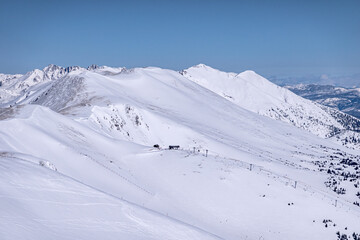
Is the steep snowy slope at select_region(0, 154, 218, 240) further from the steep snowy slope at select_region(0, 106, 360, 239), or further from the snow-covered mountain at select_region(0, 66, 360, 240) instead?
the steep snowy slope at select_region(0, 106, 360, 239)

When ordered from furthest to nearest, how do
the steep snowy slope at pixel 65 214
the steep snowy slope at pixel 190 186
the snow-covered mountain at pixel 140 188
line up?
the steep snowy slope at pixel 190 186 → the snow-covered mountain at pixel 140 188 → the steep snowy slope at pixel 65 214

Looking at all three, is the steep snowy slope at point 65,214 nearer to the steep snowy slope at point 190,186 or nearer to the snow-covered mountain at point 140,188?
the snow-covered mountain at point 140,188

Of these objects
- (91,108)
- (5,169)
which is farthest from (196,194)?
(91,108)

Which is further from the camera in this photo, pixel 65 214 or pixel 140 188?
pixel 140 188

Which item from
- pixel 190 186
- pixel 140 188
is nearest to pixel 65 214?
pixel 140 188

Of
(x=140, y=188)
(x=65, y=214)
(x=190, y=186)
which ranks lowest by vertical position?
(x=140, y=188)

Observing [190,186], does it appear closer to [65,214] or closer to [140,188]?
[140,188]

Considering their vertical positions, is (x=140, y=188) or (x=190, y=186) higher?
(x=190, y=186)

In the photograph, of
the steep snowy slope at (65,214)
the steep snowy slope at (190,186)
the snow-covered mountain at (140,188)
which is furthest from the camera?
the steep snowy slope at (190,186)

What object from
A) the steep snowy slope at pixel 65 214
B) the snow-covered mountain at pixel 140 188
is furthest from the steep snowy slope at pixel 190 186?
the steep snowy slope at pixel 65 214

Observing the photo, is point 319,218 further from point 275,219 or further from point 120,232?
point 120,232

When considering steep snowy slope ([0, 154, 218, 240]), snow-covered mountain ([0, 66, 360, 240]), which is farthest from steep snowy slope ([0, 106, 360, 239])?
steep snowy slope ([0, 154, 218, 240])

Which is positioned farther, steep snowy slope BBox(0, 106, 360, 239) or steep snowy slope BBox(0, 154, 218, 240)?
steep snowy slope BBox(0, 106, 360, 239)

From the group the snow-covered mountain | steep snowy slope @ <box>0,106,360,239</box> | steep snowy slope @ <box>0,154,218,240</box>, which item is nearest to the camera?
steep snowy slope @ <box>0,154,218,240</box>
